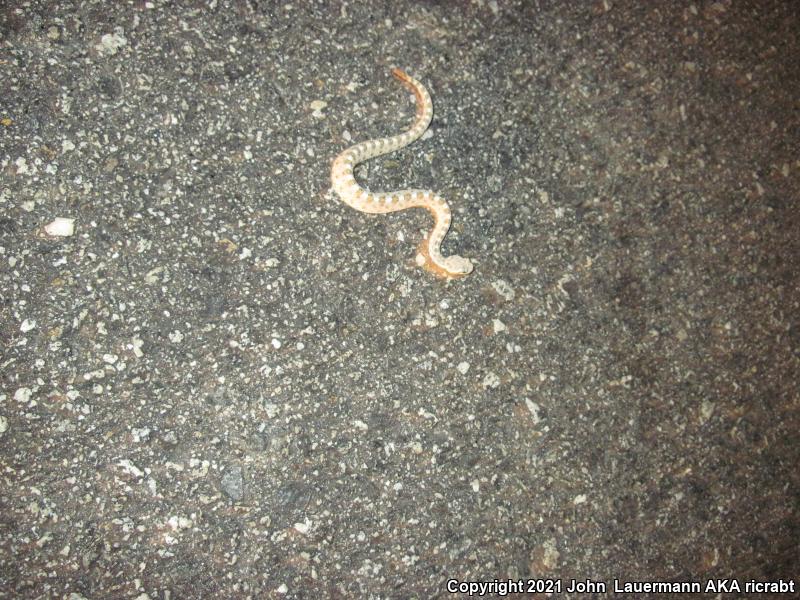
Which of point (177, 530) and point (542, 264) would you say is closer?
point (177, 530)

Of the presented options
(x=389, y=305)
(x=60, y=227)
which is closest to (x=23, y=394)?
(x=60, y=227)

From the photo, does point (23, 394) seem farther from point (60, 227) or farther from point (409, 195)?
point (409, 195)

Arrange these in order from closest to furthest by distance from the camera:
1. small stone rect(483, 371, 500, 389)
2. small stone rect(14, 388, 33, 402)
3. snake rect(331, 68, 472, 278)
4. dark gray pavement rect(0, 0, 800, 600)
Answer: small stone rect(14, 388, 33, 402) → dark gray pavement rect(0, 0, 800, 600) → snake rect(331, 68, 472, 278) → small stone rect(483, 371, 500, 389)

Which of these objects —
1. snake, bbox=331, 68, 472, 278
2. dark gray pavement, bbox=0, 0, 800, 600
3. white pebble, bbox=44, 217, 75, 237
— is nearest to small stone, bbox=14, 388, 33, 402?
dark gray pavement, bbox=0, 0, 800, 600

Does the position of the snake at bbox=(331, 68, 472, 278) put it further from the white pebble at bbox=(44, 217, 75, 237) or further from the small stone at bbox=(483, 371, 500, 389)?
the white pebble at bbox=(44, 217, 75, 237)

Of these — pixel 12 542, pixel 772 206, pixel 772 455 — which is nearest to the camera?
pixel 12 542

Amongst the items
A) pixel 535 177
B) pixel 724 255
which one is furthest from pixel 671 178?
pixel 535 177

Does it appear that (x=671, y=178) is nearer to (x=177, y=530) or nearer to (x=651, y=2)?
(x=651, y=2)
